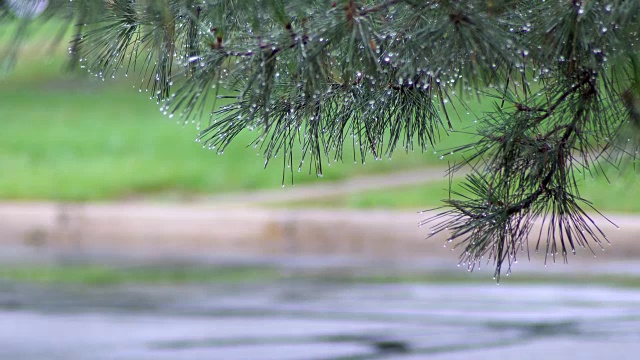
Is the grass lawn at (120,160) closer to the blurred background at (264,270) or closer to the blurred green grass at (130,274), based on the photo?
the blurred background at (264,270)

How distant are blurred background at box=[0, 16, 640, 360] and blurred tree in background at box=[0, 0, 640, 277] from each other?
26 centimetres

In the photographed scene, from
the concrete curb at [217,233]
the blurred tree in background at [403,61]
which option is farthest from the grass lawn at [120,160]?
the blurred tree in background at [403,61]

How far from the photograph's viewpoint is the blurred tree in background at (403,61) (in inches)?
96.7

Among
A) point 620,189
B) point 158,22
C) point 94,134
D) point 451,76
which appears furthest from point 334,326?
point 94,134

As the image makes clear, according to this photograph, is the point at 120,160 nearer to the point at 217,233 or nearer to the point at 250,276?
the point at 217,233

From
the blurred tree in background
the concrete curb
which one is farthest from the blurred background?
the blurred tree in background

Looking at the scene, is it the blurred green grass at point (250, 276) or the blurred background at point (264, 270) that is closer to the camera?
the blurred background at point (264, 270)

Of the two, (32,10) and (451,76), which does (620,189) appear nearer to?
(451,76)

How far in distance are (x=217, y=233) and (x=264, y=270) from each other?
681 millimetres

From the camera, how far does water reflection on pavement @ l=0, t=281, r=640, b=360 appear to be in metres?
3.90

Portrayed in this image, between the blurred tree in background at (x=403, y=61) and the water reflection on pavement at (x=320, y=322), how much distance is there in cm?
99

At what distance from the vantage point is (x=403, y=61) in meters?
2.68

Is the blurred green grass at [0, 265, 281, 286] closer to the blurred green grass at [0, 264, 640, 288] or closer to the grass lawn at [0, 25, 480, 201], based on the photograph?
the blurred green grass at [0, 264, 640, 288]

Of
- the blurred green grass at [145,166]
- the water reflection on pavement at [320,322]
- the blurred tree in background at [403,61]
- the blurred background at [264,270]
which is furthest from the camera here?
the blurred green grass at [145,166]
